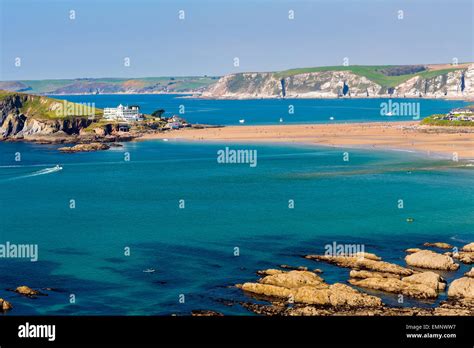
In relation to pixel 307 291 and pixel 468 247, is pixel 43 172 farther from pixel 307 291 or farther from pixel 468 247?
A: pixel 307 291

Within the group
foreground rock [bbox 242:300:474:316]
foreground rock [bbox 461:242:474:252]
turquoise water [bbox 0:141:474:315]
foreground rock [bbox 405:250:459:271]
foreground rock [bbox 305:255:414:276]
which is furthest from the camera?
foreground rock [bbox 461:242:474:252]

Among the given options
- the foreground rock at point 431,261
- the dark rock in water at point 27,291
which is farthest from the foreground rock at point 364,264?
the dark rock in water at point 27,291

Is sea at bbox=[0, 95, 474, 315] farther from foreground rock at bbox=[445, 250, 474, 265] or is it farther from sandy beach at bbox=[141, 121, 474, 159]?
sandy beach at bbox=[141, 121, 474, 159]

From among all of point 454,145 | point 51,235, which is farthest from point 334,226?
point 454,145

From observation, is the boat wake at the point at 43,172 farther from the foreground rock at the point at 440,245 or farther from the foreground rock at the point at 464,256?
the foreground rock at the point at 464,256

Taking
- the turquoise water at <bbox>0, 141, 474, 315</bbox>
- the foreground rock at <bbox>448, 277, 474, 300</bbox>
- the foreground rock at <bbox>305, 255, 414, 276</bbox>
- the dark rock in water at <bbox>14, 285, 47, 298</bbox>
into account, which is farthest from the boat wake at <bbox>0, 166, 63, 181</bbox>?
the foreground rock at <bbox>448, 277, 474, 300</bbox>

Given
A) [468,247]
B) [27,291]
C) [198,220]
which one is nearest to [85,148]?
[198,220]
